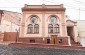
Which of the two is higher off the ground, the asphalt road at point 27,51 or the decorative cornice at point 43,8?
the decorative cornice at point 43,8

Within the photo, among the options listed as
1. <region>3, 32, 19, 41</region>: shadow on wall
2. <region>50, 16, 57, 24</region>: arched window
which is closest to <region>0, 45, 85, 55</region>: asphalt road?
<region>50, 16, 57, 24</region>: arched window

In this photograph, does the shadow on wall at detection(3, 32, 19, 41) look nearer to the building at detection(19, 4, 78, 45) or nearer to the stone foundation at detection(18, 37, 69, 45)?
the building at detection(19, 4, 78, 45)

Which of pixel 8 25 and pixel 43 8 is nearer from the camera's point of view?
pixel 43 8

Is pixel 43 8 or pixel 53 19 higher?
pixel 43 8

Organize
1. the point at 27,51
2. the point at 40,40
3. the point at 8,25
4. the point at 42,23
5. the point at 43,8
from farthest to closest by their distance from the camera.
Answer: the point at 8,25, the point at 43,8, the point at 42,23, the point at 40,40, the point at 27,51

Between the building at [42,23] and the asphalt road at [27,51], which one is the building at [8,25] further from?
the asphalt road at [27,51]

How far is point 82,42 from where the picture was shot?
28.8m

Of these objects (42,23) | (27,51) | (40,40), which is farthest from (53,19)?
(27,51)

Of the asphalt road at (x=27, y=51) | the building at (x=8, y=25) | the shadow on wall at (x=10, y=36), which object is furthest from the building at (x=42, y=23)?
the asphalt road at (x=27, y=51)

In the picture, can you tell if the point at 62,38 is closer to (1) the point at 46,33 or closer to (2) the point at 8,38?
(1) the point at 46,33

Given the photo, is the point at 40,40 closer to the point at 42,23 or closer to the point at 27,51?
the point at 42,23

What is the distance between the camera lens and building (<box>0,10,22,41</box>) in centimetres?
2960

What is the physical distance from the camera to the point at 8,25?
3284 cm

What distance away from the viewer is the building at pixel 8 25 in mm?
29603
